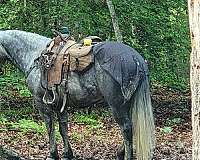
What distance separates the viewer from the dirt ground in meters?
8.01

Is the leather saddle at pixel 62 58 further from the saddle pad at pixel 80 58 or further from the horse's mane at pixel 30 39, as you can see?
the horse's mane at pixel 30 39

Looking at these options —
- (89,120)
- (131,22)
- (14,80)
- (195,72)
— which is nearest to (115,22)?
(131,22)

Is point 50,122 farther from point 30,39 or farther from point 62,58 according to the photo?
point 30,39

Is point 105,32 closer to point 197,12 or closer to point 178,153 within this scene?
point 178,153

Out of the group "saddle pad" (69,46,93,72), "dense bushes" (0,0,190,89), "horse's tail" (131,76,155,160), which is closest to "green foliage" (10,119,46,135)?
"dense bushes" (0,0,190,89)

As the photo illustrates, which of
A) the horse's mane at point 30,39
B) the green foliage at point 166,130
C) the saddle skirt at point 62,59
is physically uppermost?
the horse's mane at point 30,39

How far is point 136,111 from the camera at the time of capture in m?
6.36

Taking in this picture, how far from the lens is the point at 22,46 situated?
23.8 feet

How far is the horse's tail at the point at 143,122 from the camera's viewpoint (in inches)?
248

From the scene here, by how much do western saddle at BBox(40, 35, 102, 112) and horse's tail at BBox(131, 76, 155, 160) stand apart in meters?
0.86

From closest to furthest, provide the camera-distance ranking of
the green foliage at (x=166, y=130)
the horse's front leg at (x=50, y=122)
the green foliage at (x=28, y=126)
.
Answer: the horse's front leg at (x=50, y=122)
the green foliage at (x=28, y=126)
the green foliage at (x=166, y=130)

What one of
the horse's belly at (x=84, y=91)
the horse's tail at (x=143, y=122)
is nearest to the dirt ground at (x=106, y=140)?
the horse's belly at (x=84, y=91)

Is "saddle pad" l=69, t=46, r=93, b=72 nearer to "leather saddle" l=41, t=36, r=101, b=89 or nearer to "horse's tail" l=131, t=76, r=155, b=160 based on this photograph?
"leather saddle" l=41, t=36, r=101, b=89

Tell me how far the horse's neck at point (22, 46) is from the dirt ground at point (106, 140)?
5.24 ft
